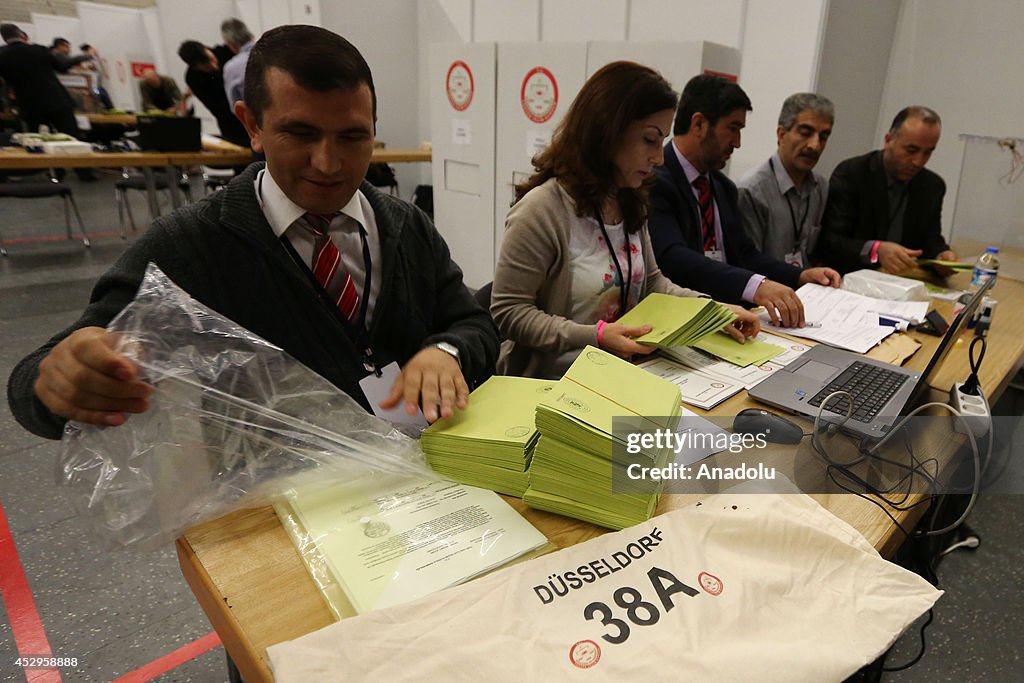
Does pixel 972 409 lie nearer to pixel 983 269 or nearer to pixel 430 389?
pixel 430 389

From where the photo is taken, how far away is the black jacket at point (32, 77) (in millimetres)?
6773

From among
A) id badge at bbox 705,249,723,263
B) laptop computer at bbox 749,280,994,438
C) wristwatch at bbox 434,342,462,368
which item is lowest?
laptop computer at bbox 749,280,994,438

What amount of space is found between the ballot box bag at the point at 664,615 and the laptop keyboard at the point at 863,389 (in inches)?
20.3

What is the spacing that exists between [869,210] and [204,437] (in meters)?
3.03

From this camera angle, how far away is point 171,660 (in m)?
1.57

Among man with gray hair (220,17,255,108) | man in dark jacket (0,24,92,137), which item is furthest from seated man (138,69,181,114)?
man with gray hair (220,17,255,108)

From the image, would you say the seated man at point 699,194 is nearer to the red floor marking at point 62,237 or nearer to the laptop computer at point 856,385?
the laptop computer at point 856,385

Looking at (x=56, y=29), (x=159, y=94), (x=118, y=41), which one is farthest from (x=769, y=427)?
(x=56, y=29)

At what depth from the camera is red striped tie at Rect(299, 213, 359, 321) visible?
122 cm

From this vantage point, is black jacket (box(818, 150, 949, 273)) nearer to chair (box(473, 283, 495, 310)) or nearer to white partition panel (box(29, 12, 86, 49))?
chair (box(473, 283, 495, 310))

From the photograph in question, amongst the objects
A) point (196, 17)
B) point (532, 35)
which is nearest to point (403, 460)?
point (532, 35)

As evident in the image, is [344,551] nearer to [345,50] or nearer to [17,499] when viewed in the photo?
[345,50]

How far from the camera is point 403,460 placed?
36.8 inches

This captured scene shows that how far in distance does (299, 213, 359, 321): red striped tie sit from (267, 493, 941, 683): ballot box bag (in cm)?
71
